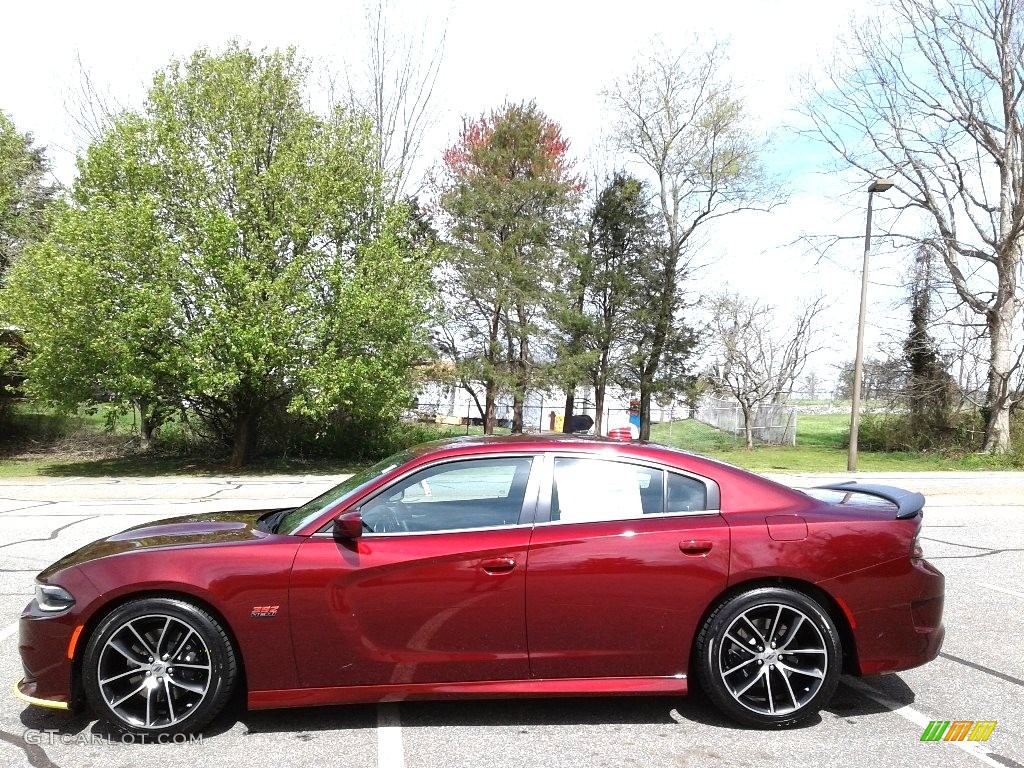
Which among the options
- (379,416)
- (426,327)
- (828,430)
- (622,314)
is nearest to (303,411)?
(379,416)

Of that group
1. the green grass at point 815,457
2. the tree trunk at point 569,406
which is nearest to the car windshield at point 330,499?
the green grass at point 815,457

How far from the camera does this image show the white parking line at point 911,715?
139 inches

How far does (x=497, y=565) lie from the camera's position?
146 inches

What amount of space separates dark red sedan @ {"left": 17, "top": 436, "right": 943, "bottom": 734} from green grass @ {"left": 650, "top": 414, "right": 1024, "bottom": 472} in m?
10.9

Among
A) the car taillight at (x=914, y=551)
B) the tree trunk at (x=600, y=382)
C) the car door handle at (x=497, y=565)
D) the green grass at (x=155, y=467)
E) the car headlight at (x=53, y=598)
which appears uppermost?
the tree trunk at (x=600, y=382)

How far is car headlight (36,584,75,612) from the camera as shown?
364 cm

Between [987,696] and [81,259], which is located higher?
[81,259]

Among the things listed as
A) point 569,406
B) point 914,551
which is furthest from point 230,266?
point 914,551

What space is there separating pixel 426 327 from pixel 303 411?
16.8ft

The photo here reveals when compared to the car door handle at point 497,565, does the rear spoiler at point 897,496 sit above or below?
above

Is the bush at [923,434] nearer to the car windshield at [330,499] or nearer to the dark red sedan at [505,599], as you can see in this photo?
the dark red sedan at [505,599]

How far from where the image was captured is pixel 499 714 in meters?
3.97

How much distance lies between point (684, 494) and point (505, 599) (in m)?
1.07

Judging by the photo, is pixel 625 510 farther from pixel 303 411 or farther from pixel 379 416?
pixel 379 416
